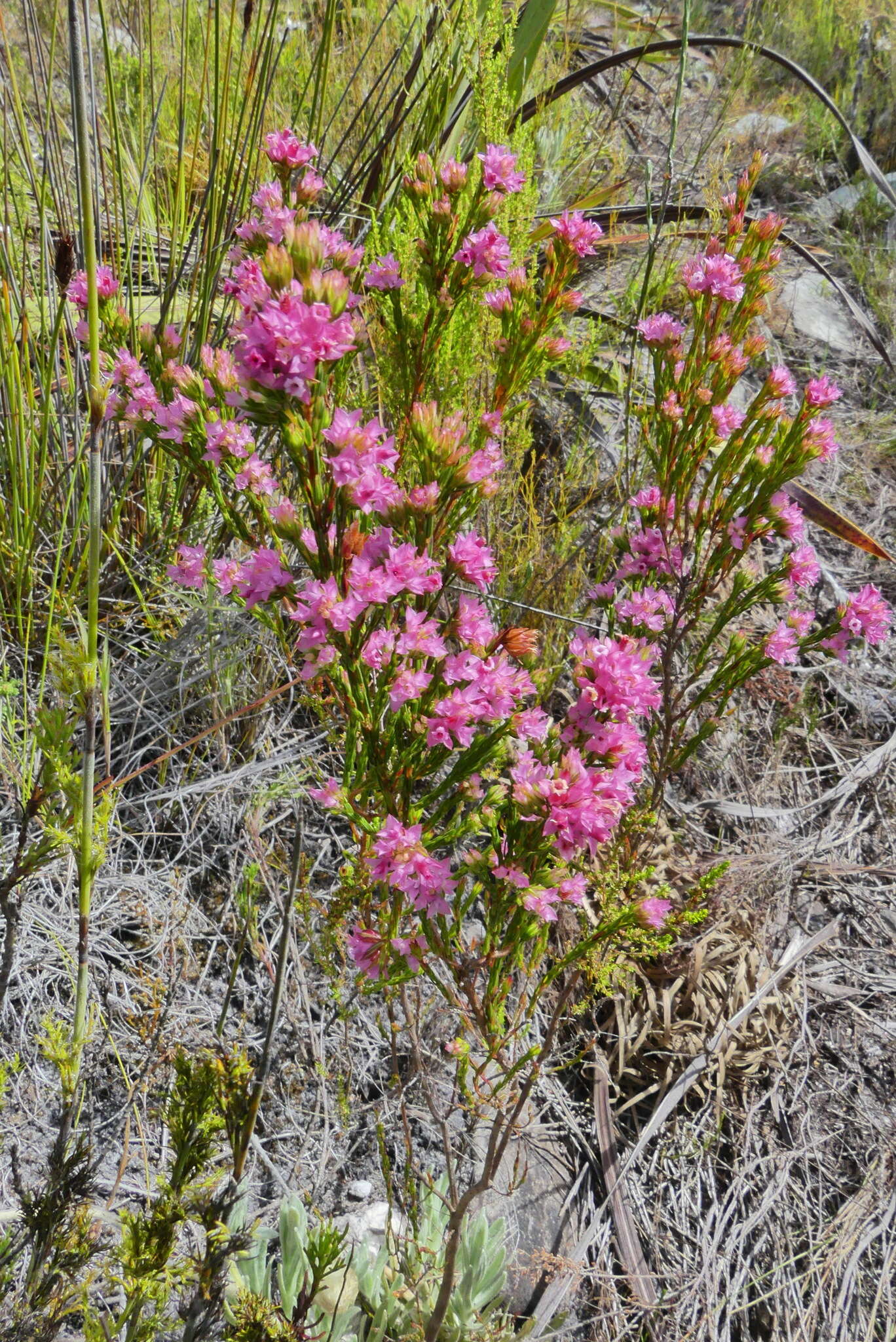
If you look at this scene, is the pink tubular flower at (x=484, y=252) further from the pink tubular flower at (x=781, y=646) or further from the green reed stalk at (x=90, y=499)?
the pink tubular flower at (x=781, y=646)

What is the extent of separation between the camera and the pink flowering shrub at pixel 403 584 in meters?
0.89

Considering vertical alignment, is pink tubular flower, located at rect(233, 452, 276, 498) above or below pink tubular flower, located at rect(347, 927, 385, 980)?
above

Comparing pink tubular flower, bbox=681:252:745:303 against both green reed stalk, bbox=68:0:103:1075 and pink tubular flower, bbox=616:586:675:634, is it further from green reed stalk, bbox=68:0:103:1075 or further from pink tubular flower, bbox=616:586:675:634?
green reed stalk, bbox=68:0:103:1075

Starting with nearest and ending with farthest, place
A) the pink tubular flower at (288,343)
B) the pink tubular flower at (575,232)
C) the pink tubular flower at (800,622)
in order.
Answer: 1. the pink tubular flower at (288,343)
2. the pink tubular flower at (575,232)
3. the pink tubular flower at (800,622)

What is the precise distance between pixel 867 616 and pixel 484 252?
103 cm

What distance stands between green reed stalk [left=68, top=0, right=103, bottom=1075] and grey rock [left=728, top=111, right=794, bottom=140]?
4652mm

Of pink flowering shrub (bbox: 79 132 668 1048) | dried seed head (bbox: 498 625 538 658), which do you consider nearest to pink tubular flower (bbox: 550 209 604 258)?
pink flowering shrub (bbox: 79 132 668 1048)

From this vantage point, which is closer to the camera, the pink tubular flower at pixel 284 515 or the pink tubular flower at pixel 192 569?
the pink tubular flower at pixel 284 515

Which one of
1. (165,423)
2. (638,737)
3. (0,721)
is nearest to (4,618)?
(0,721)

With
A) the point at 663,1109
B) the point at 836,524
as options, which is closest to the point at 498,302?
the point at 836,524

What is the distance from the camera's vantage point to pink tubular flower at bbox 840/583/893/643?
1.63 meters

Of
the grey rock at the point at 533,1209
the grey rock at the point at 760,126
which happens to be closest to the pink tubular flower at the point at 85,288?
the grey rock at the point at 533,1209

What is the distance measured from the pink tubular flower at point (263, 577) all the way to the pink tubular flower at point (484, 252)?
0.56 meters

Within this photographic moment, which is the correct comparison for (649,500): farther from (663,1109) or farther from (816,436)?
(663,1109)
